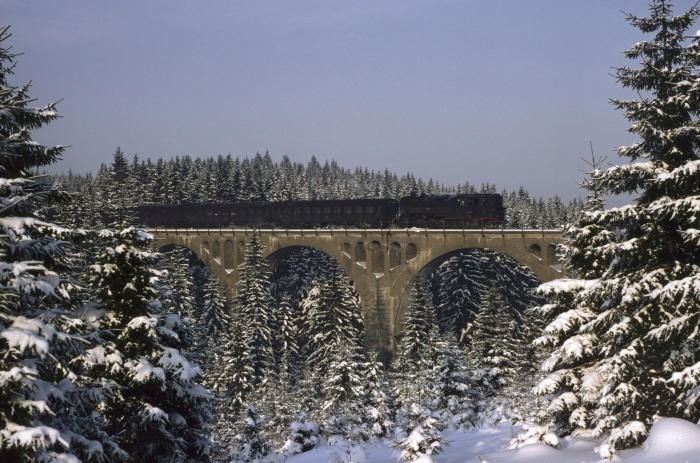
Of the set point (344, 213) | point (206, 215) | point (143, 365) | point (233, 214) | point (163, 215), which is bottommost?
point (143, 365)

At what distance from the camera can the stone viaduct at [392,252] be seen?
5878 centimetres

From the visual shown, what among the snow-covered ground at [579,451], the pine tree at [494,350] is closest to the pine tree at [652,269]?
the snow-covered ground at [579,451]

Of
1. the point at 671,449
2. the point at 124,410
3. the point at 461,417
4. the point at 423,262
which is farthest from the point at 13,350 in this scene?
the point at 423,262

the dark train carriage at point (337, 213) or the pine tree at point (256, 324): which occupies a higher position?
the dark train carriage at point (337, 213)

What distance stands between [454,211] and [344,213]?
12.9 metres

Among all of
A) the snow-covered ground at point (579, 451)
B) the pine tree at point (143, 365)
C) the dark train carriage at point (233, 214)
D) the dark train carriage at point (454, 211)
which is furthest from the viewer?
the dark train carriage at point (233, 214)

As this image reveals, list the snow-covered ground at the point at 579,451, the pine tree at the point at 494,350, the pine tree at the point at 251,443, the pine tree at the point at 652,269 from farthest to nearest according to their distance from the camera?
the pine tree at the point at 494,350
the pine tree at the point at 251,443
the pine tree at the point at 652,269
the snow-covered ground at the point at 579,451

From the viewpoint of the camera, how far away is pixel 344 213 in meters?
71.5

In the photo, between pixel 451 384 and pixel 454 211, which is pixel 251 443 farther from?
pixel 454 211

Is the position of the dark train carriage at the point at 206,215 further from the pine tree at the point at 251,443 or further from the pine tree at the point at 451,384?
the pine tree at the point at 251,443

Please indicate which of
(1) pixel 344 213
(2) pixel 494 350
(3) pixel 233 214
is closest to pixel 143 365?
(2) pixel 494 350

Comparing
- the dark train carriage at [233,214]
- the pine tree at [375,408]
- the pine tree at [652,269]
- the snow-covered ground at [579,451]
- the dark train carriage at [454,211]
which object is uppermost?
the dark train carriage at [233,214]

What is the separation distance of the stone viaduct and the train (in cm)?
241

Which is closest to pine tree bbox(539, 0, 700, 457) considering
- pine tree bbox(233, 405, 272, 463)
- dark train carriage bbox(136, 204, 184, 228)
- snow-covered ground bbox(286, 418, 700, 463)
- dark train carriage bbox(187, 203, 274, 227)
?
snow-covered ground bbox(286, 418, 700, 463)
